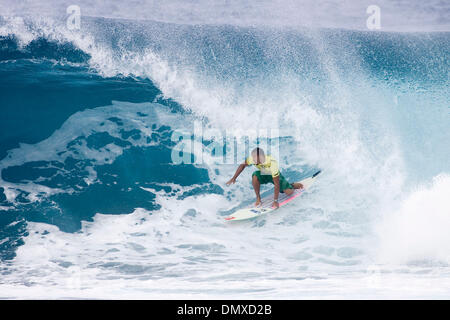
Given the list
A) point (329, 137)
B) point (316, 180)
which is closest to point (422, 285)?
point (316, 180)

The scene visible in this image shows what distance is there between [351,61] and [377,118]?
310 cm

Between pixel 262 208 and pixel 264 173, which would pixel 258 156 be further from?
pixel 262 208

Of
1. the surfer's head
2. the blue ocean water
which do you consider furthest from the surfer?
the blue ocean water

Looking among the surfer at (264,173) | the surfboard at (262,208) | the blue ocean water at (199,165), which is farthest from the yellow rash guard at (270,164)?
the blue ocean water at (199,165)

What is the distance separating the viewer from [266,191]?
6.54m

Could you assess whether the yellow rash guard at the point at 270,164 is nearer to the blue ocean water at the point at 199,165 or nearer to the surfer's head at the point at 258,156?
the surfer's head at the point at 258,156

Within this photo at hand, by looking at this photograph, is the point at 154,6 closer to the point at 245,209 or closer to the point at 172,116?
the point at 172,116

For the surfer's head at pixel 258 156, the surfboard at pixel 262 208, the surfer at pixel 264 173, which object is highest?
the surfer's head at pixel 258 156

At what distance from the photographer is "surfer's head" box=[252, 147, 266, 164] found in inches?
209

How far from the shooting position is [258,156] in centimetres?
536

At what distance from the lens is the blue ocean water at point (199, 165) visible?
478cm

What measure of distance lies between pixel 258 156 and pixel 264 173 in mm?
415

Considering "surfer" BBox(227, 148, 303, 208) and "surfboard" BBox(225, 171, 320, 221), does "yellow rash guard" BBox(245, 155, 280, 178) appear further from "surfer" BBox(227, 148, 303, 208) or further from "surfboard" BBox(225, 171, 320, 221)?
"surfboard" BBox(225, 171, 320, 221)

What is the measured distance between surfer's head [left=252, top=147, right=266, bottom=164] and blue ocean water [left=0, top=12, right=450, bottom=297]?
920mm
